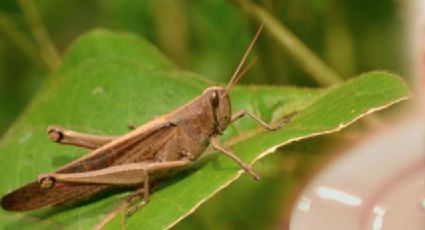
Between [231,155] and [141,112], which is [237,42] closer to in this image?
[141,112]

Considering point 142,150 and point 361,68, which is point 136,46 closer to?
point 142,150

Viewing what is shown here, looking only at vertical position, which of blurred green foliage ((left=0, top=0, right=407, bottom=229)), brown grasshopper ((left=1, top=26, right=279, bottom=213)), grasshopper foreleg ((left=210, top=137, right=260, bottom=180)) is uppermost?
blurred green foliage ((left=0, top=0, right=407, bottom=229))

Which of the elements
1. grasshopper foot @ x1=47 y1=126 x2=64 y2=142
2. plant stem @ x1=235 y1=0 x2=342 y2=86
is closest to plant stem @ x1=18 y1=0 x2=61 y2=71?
grasshopper foot @ x1=47 y1=126 x2=64 y2=142

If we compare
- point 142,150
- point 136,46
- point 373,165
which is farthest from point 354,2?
point 373,165

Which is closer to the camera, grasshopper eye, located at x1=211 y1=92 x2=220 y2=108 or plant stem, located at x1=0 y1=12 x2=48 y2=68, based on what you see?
grasshopper eye, located at x1=211 y1=92 x2=220 y2=108

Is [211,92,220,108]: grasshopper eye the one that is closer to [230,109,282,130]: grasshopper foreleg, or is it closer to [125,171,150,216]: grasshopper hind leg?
[230,109,282,130]: grasshopper foreleg

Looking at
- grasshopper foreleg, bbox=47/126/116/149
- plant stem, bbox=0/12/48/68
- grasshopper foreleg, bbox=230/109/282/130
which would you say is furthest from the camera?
plant stem, bbox=0/12/48/68

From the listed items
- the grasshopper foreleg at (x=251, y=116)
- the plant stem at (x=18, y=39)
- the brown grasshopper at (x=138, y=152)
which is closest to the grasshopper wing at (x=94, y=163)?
the brown grasshopper at (x=138, y=152)
